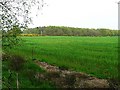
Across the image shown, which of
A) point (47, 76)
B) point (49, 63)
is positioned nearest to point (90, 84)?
point (47, 76)

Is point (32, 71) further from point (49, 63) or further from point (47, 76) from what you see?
point (49, 63)

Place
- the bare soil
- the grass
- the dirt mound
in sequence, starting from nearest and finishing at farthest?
the bare soil, the dirt mound, the grass

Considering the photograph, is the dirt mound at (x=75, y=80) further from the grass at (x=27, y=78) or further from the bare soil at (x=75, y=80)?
the grass at (x=27, y=78)

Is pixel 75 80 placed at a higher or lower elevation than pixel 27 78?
higher

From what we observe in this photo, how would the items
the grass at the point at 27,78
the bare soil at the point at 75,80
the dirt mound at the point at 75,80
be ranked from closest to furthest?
the bare soil at the point at 75,80 → the dirt mound at the point at 75,80 → the grass at the point at 27,78

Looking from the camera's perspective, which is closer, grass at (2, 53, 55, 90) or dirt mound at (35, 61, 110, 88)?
dirt mound at (35, 61, 110, 88)

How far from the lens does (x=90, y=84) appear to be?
20.3m

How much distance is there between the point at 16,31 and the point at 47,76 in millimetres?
9503

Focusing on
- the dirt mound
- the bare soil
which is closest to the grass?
the bare soil

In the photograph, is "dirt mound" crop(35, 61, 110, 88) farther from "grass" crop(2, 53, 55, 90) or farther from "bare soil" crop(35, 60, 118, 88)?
"grass" crop(2, 53, 55, 90)

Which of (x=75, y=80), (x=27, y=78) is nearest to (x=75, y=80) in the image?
(x=75, y=80)

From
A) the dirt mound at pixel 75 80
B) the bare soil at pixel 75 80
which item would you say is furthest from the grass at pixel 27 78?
the dirt mound at pixel 75 80

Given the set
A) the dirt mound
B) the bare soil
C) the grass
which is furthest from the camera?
the grass

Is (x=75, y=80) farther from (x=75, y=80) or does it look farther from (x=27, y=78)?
(x=27, y=78)
